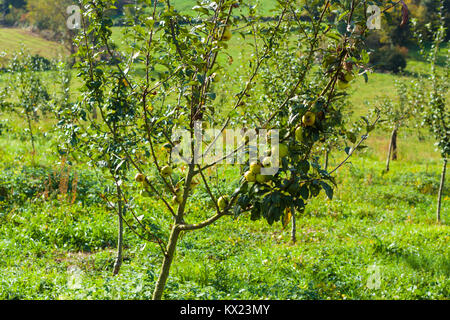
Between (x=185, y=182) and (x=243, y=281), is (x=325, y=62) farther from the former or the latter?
(x=243, y=281)

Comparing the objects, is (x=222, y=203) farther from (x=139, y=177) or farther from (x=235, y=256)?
(x=235, y=256)

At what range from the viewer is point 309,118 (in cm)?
192

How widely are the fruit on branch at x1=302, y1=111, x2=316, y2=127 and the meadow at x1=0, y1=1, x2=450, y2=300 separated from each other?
46.2 inches

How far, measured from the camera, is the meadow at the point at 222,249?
372cm

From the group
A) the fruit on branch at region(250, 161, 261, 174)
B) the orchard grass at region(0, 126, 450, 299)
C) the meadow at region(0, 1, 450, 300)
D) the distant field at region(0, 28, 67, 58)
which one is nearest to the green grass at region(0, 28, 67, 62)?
the distant field at region(0, 28, 67, 58)

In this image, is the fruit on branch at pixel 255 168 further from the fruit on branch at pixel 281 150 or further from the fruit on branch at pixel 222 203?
the fruit on branch at pixel 222 203

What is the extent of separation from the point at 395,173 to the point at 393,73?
78.9 ft

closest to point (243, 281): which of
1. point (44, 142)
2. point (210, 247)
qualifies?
point (210, 247)

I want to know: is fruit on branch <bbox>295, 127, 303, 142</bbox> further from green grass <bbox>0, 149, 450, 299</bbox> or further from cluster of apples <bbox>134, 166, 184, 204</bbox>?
green grass <bbox>0, 149, 450, 299</bbox>

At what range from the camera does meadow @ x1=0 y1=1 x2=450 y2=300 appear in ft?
12.2

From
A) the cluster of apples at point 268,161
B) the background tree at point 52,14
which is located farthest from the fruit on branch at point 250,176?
the background tree at point 52,14

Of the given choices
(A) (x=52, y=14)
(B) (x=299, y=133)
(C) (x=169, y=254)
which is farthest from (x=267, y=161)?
(A) (x=52, y=14)

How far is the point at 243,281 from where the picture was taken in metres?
4.04

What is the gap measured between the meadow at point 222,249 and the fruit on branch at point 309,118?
46.2 inches
